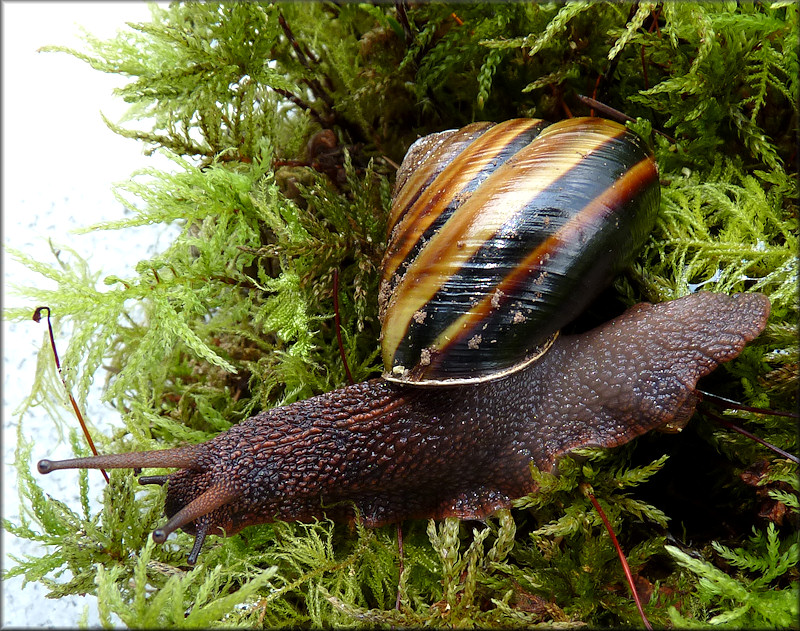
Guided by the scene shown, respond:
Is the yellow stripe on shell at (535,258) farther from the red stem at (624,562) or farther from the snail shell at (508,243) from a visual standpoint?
the red stem at (624,562)

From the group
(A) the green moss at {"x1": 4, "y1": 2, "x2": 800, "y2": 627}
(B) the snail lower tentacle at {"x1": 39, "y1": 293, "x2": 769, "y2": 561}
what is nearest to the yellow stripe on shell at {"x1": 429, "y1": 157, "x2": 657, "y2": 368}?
(B) the snail lower tentacle at {"x1": 39, "y1": 293, "x2": 769, "y2": 561}

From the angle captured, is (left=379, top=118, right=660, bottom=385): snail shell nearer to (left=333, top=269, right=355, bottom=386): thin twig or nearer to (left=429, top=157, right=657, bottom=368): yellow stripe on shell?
A: (left=429, top=157, right=657, bottom=368): yellow stripe on shell

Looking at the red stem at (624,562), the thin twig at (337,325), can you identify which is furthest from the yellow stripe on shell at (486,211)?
the red stem at (624,562)

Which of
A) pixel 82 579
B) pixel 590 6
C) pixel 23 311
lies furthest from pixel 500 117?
pixel 82 579

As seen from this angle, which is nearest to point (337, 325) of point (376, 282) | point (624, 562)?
point (376, 282)

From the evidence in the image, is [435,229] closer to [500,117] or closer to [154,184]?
[500,117]

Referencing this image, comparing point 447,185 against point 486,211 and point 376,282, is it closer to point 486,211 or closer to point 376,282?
point 486,211
